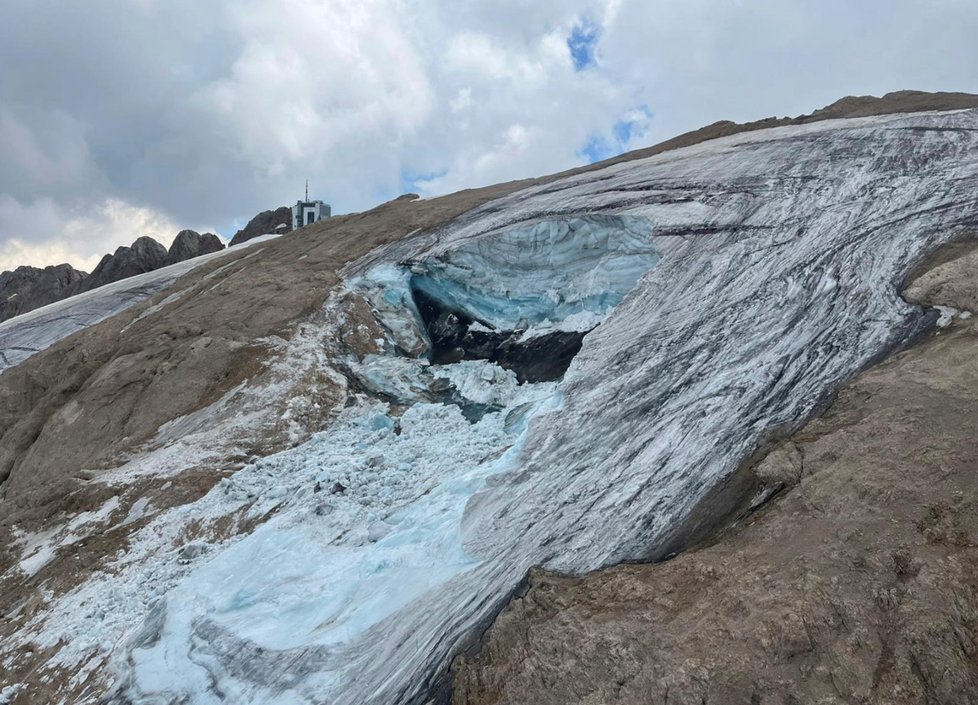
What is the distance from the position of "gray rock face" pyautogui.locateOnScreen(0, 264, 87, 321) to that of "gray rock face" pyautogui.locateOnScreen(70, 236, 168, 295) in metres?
7.25

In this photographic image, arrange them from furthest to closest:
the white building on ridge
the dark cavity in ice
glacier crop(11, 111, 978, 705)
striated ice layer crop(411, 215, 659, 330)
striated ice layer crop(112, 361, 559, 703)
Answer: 1. the white building on ridge
2. striated ice layer crop(411, 215, 659, 330)
3. the dark cavity in ice
4. striated ice layer crop(112, 361, 559, 703)
5. glacier crop(11, 111, 978, 705)

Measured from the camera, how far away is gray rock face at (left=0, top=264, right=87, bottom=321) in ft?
174

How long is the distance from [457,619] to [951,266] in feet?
31.3

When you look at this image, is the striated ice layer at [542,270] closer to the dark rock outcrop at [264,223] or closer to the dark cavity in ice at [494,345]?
the dark cavity in ice at [494,345]

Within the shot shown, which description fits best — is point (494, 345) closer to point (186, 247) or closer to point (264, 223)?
point (186, 247)

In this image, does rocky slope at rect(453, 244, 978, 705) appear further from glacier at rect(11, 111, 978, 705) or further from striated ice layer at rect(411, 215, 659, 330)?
striated ice layer at rect(411, 215, 659, 330)

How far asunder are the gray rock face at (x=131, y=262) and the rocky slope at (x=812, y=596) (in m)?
45.2

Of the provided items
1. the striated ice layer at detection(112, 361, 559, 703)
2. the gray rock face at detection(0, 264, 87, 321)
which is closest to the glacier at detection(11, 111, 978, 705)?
the striated ice layer at detection(112, 361, 559, 703)

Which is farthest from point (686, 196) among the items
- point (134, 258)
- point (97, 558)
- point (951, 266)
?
point (134, 258)

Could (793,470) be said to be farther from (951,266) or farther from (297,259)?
(297,259)

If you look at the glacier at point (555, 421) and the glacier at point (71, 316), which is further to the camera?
the glacier at point (71, 316)

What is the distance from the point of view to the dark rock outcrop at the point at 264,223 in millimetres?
56594

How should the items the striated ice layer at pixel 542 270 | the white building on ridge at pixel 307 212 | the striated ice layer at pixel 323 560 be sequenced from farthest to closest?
the white building on ridge at pixel 307 212
the striated ice layer at pixel 542 270
the striated ice layer at pixel 323 560

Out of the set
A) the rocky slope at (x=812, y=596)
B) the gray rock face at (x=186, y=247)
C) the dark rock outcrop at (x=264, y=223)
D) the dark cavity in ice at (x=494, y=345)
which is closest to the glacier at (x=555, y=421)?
the dark cavity in ice at (x=494, y=345)
